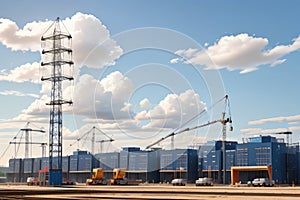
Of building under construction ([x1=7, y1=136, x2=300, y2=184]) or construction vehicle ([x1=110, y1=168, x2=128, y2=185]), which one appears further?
building under construction ([x1=7, y1=136, x2=300, y2=184])

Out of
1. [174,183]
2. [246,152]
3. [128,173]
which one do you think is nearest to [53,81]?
[174,183]

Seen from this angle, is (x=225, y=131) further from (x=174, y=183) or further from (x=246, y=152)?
(x=174, y=183)

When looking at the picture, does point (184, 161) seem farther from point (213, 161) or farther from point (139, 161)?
point (139, 161)

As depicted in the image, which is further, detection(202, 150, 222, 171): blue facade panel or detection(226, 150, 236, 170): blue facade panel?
detection(202, 150, 222, 171): blue facade panel

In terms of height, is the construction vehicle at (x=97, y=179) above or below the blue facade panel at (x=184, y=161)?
below

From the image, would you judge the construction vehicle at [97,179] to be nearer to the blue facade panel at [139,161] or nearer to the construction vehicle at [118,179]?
the construction vehicle at [118,179]

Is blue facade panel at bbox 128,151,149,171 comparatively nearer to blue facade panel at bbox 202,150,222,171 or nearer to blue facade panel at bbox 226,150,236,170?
blue facade panel at bbox 202,150,222,171

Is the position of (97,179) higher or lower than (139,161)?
lower

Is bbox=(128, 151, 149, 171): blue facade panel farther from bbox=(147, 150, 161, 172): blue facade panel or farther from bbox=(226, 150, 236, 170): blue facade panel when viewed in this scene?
bbox=(226, 150, 236, 170): blue facade panel

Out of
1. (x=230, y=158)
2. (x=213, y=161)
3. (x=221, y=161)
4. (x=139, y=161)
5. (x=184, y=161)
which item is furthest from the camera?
(x=139, y=161)

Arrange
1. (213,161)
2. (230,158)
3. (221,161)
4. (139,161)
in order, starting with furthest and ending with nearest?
1. (139,161)
2. (213,161)
3. (221,161)
4. (230,158)

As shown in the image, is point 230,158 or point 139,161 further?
point 139,161

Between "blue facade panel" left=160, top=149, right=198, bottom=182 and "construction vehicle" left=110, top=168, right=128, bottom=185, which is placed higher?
"blue facade panel" left=160, top=149, right=198, bottom=182

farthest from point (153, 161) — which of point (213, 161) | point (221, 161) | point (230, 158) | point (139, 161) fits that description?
point (230, 158)
